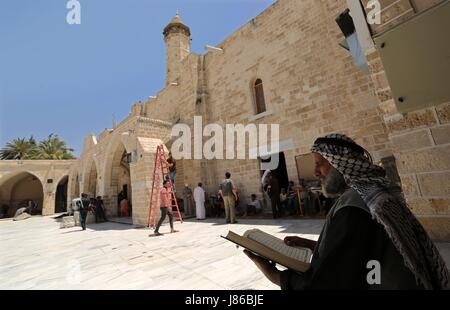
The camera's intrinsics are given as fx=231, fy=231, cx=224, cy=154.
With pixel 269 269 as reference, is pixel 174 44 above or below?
→ above

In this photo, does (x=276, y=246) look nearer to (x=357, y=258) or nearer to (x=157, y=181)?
(x=357, y=258)

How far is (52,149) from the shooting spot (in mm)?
30531

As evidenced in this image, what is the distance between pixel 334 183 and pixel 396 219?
42cm

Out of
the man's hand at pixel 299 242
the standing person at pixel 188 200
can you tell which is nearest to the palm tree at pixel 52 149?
the standing person at pixel 188 200

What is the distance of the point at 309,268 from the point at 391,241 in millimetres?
368

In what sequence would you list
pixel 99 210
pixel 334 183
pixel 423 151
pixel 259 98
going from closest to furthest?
1. pixel 334 183
2. pixel 423 151
3. pixel 259 98
4. pixel 99 210

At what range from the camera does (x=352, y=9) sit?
Result: 8.37 ft

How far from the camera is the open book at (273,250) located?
45.1 inches

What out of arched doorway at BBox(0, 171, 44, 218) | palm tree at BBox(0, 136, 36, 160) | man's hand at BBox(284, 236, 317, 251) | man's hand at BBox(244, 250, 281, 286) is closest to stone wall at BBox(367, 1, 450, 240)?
man's hand at BBox(284, 236, 317, 251)

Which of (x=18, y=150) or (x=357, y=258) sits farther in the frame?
(x=18, y=150)

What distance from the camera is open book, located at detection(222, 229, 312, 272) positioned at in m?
1.15

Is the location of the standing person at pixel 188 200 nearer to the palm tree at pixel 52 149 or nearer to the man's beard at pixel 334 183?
the man's beard at pixel 334 183

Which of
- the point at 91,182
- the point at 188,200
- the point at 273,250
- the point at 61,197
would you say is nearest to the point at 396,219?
the point at 273,250

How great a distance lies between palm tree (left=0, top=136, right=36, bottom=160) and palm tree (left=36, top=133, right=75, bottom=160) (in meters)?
0.84
